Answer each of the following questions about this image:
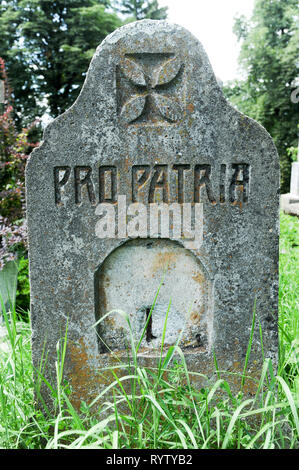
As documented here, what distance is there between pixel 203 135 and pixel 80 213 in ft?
2.03

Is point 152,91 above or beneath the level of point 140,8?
beneath

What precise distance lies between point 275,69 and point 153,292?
14601 millimetres

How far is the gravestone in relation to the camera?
5.58 ft

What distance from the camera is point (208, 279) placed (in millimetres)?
1829

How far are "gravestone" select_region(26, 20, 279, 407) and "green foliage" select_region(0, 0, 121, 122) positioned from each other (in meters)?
12.5

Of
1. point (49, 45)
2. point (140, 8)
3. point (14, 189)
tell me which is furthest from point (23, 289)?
point (140, 8)

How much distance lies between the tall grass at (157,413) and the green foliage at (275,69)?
12718 millimetres

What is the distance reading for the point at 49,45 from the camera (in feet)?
45.1

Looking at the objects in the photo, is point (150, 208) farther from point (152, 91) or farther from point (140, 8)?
point (140, 8)

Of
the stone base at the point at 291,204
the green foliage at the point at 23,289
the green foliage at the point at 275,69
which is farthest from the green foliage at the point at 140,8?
the green foliage at the point at 23,289
